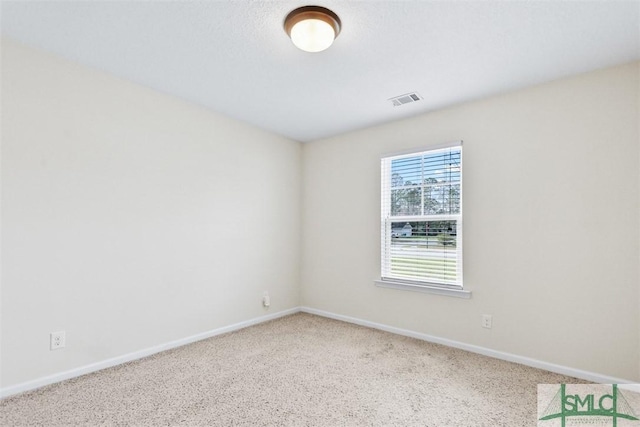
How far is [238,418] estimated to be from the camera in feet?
6.34

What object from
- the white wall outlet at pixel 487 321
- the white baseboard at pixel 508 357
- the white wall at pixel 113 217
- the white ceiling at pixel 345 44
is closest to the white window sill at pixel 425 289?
the white wall outlet at pixel 487 321

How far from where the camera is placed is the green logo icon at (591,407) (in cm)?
196

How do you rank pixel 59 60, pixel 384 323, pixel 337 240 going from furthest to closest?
pixel 337 240 < pixel 384 323 < pixel 59 60

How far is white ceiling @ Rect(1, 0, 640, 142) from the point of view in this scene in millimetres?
1881

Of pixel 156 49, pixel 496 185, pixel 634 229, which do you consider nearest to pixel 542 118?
pixel 496 185

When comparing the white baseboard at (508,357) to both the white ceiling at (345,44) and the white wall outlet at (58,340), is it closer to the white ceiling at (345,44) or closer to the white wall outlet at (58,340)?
the white ceiling at (345,44)

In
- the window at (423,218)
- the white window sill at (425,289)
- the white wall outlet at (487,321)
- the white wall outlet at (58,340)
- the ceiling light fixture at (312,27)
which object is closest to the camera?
the ceiling light fixture at (312,27)

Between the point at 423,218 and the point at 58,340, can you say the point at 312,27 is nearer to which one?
the point at 423,218

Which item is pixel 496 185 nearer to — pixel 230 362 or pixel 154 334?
pixel 230 362

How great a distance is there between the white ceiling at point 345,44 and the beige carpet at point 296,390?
2430mm

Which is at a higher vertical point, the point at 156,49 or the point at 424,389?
the point at 156,49

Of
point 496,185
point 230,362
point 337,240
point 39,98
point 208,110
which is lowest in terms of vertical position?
point 230,362

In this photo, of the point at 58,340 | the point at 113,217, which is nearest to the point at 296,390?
the point at 58,340

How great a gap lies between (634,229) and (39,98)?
14.7 feet
